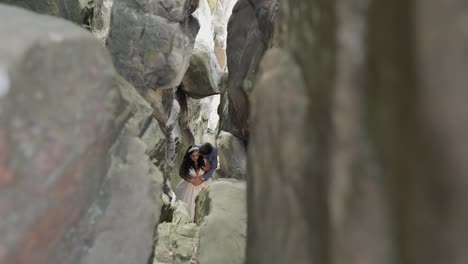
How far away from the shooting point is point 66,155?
2.21 meters

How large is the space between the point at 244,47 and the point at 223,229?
4493mm

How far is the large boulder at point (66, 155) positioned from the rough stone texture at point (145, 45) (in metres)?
6.74

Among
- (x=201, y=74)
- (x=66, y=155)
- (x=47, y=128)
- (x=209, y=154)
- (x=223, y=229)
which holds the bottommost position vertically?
(x=223, y=229)

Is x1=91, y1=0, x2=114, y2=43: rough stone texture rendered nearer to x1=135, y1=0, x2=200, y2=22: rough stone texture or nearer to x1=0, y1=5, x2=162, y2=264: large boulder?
x1=135, y1=0, x2=200, y2=22: rough stone texture

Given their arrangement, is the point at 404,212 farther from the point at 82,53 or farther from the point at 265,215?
the point at 82,53

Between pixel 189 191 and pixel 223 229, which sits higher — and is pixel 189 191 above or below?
above

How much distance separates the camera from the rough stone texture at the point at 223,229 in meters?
4.16

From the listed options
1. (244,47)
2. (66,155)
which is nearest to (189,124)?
(244,47)

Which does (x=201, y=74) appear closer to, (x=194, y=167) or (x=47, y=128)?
(x=194, y=167)

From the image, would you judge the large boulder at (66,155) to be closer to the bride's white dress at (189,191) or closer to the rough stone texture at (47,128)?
the rough stone texture at (47,128)

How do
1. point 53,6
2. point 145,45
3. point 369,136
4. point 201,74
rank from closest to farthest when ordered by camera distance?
point 369,136 → point 53,6 → point 145,45 → point 201,74

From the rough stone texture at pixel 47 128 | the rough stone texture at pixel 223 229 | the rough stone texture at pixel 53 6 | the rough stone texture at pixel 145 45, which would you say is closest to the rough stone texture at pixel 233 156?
the rough stone texture at pixel 145 45

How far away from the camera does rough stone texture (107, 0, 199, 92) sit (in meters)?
9.18

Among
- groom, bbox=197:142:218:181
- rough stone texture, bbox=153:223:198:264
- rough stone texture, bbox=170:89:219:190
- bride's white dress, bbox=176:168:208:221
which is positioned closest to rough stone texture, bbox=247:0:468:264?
rough stone texture, bbox=153:223:198:264
